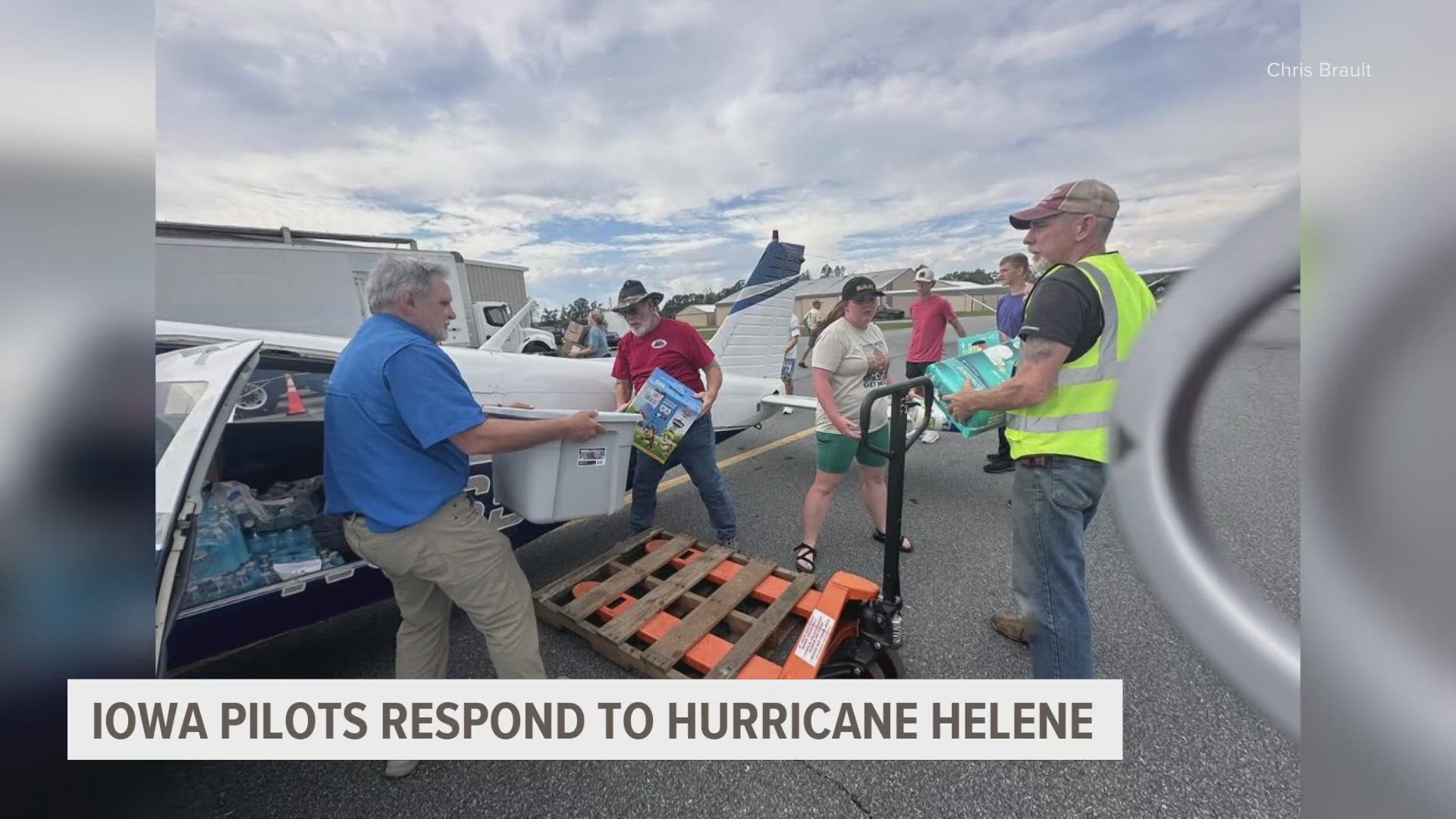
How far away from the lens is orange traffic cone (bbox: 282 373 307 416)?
258 cm

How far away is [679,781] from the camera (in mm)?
1604

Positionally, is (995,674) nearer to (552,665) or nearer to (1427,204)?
(552,665)

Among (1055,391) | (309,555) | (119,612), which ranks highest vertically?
(1055,391)

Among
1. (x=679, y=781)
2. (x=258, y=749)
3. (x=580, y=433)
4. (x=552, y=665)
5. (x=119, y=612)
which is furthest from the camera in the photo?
(x=552, y=665)

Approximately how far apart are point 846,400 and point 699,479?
3.17 ft

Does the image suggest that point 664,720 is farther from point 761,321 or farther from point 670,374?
point 761,321

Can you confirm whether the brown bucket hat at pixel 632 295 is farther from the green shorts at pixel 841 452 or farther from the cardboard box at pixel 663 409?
the green shorts at pixel 841 452

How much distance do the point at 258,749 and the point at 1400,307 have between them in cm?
198

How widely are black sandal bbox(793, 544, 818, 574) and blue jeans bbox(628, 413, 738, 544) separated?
417 millimetres

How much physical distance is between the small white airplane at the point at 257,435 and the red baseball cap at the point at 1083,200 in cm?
201

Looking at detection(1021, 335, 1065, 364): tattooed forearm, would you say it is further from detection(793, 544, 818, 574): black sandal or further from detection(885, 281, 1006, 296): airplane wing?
detection(885, 281, 1006, 296): airplane wing

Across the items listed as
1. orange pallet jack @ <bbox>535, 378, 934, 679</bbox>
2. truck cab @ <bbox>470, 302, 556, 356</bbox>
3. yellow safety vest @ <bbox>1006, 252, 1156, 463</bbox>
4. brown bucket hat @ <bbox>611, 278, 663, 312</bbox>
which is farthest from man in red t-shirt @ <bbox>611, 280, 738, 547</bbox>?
truck cab @ <bbox>470, 302, 556, 356</bbox>

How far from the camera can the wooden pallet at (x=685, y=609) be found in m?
1.99

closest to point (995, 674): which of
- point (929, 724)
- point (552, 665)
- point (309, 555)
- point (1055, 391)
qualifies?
point (929, 724)
